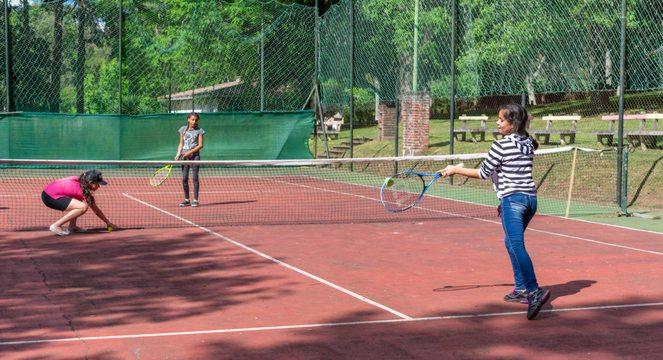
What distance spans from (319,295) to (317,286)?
17.3 inches

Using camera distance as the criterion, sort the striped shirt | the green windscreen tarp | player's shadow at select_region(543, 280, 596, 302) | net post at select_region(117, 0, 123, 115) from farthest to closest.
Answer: net post at select_region(117, 0, 123, 115)
the green windscreen tarp
player's shadow at select_region(543, 280, 596, 302)
the striped shirt

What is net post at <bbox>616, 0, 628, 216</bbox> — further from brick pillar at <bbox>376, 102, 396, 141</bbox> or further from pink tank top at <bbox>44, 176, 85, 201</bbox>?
brick pillar at <bbox>376, 102, 396, 141</bbox>

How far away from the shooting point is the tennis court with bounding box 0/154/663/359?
637 cm

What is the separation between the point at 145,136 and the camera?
25.3 metres

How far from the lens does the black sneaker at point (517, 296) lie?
7.78m

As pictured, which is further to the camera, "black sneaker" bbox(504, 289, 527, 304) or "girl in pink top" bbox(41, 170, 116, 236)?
"girl in pink top" bbox(41, 170, 116, 236)

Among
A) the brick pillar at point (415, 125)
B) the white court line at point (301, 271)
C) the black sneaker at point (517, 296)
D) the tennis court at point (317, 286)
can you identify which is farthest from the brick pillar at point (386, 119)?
the black sneaker at point (517, 296)

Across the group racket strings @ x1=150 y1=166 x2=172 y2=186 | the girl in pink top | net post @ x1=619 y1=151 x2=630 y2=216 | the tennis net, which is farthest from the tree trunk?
net post @ x1=619 y1=151 x2=630 y2=216

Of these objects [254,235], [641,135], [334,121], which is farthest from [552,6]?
[334,121]

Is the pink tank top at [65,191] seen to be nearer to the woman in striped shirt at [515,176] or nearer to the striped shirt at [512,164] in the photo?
the woman in striped shirt at [515,176]

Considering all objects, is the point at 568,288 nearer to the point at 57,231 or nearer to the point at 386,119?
the point at 57,231

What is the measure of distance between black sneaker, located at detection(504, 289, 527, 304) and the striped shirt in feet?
3.14

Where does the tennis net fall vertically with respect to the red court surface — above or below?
above

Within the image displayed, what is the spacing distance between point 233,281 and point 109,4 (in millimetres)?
19661
